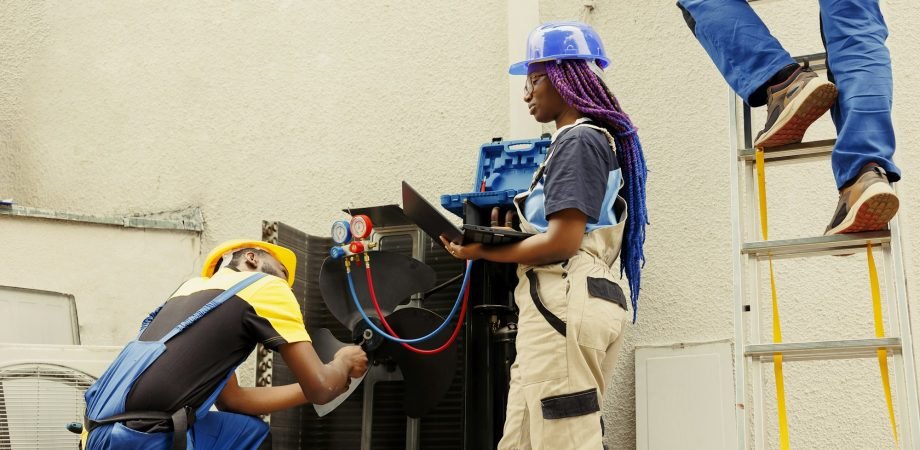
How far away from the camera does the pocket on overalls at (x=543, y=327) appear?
312 centimetres

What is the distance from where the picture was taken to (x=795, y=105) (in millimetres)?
2951

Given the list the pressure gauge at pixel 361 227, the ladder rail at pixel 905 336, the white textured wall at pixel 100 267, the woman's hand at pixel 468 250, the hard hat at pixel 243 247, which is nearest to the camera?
the ladder rail at pixel 905 336

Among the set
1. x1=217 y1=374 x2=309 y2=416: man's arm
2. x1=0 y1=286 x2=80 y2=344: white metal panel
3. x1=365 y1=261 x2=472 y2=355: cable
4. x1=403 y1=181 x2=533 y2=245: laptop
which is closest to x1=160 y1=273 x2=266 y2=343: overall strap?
x1=217 y1=374 x2=309 y2=416: man's arm

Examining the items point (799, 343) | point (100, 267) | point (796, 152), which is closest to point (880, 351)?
point (799, 343)

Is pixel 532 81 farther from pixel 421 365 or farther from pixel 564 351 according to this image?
pixel 421 365

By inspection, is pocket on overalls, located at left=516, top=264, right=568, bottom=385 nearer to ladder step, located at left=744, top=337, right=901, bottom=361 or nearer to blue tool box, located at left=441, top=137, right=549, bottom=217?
ladder step, located at left=744, top=337, right=901, bottom=361

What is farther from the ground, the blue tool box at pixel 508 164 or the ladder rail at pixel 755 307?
the blue tool box at pixel 508 164

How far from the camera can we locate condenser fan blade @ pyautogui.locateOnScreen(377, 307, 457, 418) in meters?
3.98

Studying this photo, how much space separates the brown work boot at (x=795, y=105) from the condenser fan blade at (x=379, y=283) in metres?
1.53

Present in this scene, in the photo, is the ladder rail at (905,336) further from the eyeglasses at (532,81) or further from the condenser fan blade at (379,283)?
the condenser fan blade at (379,283)

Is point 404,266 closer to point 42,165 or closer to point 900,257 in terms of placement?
point 900,257

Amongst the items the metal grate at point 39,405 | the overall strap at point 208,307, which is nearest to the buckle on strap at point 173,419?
the overall strap at point 208,307

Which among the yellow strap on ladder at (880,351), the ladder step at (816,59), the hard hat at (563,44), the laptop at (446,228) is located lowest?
the yellow strap on ladder at (880,351)

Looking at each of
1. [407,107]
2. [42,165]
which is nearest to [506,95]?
[407,107]
